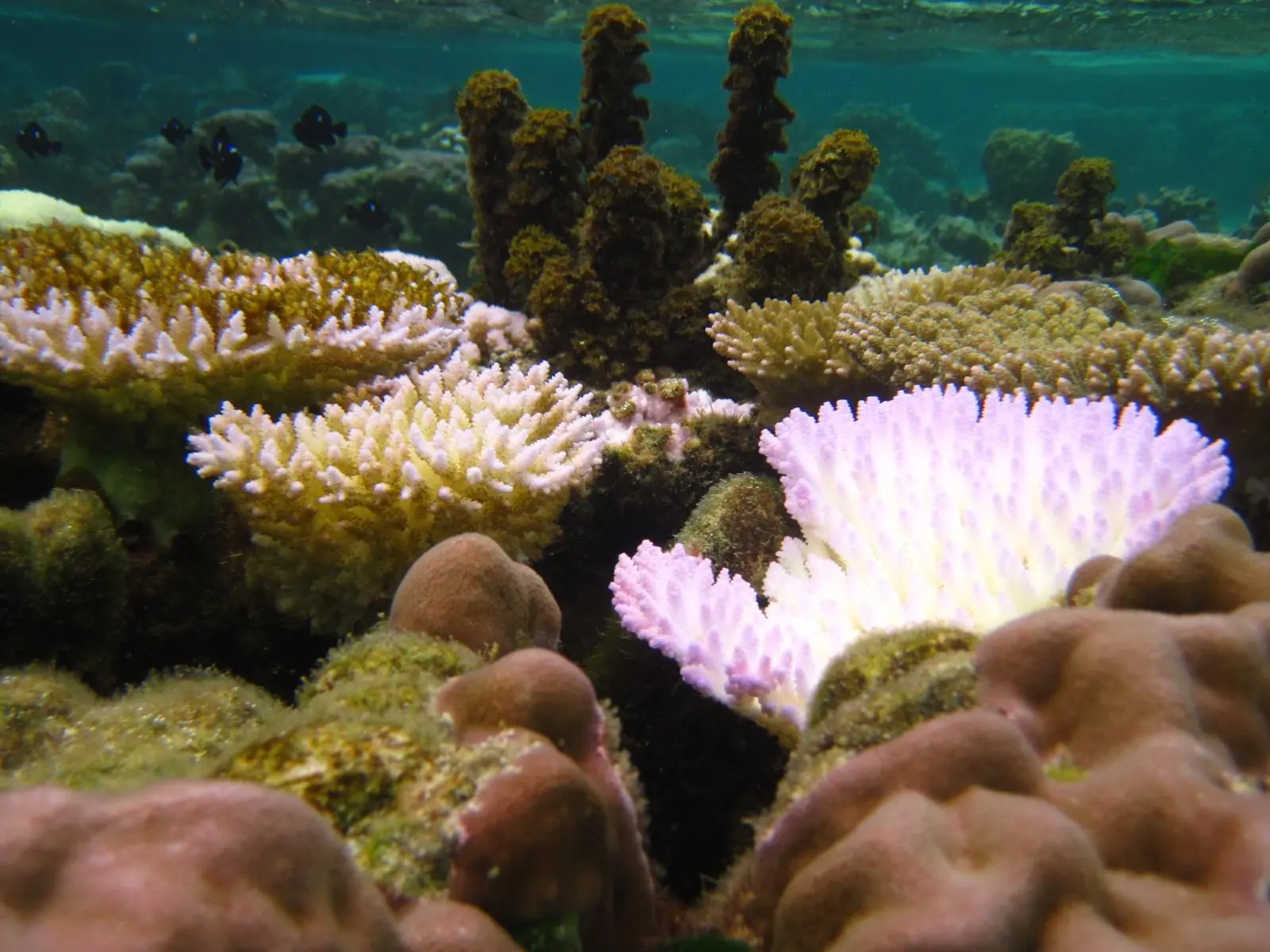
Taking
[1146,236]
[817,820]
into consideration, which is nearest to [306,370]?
[817,820]

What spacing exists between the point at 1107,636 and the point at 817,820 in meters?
0.64

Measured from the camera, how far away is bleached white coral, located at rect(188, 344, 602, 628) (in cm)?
266

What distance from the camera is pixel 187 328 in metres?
2.85

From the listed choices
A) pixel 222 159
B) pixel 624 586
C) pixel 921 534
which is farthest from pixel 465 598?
pixel 222 159

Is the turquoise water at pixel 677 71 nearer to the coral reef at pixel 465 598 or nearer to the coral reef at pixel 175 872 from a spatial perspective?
the coral reef at pixel 465 598

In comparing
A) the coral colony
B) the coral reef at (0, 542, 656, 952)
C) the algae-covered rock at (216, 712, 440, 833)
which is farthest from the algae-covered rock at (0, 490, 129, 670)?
the algae-covered rock at (216, 712, 440, 833)

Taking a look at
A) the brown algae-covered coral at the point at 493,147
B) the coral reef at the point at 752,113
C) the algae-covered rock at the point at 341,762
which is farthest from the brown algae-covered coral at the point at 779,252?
the algae-covered rock at the point at 341,762

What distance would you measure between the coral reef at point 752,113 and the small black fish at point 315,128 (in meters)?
9.15

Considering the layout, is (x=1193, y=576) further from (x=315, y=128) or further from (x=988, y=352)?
(x=315, y=128)

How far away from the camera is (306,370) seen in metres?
3.19

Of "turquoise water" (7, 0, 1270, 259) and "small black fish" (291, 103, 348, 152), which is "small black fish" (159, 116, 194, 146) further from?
"turquoise water" (7, 0, 1270, 259)

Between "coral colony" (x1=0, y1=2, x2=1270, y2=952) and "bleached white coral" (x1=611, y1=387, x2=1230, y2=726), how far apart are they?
0.04 ft

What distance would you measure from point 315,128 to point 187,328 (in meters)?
11.5

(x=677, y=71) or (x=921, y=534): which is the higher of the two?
(x=677, y=71)
